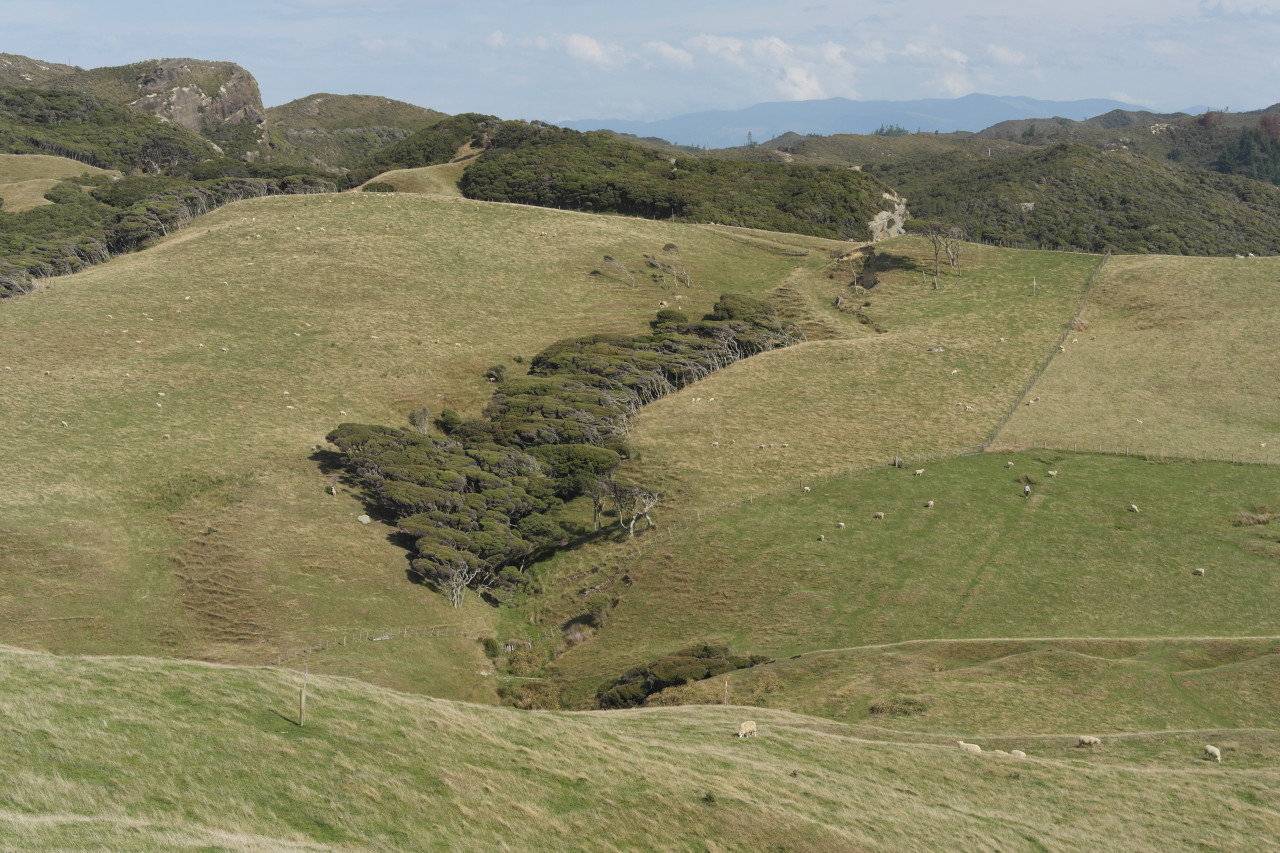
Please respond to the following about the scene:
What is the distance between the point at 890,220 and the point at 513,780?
134252 mm

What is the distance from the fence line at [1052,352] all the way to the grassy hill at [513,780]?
34.3 metres

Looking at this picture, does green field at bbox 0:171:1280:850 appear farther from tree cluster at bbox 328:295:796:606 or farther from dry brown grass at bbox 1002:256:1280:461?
tree cluster at bbox 328:295:796:606

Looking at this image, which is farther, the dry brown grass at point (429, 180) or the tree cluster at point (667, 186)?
the dry brown grass at point (429, 180)

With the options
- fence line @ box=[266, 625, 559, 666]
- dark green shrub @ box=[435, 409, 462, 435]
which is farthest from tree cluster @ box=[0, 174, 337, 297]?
fence line @ box=[266, 625, 559, 666]

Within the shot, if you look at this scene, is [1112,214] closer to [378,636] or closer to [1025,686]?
[1025,686]

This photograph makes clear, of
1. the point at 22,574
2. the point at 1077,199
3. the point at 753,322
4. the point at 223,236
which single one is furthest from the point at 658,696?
the point at 1077,199

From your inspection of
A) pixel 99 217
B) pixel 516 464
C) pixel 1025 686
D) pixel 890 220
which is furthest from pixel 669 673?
pixel 890 220

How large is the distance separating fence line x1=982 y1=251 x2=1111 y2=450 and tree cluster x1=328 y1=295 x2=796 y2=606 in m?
22.7

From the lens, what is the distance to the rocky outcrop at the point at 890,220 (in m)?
140

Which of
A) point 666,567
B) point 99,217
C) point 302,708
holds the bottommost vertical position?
point 666,567

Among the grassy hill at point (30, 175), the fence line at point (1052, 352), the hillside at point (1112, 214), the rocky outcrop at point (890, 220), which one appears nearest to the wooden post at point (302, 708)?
the fence line at point (1052, 352)

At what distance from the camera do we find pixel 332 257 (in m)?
91.9

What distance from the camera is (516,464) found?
60094 millimetres

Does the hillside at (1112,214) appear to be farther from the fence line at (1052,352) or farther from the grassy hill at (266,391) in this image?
the grassy hill at (266,391)
